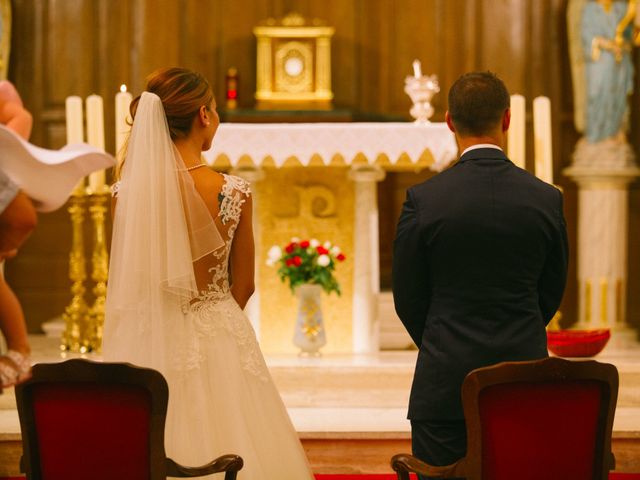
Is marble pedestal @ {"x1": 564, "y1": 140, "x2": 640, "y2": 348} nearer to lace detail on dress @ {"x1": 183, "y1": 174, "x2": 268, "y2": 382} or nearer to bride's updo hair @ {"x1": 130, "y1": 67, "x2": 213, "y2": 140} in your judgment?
lace detail on dress @ {"x1": 183, "y1": 174, "x2": 268, "y2": 382}

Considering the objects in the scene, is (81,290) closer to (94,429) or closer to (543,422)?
(94,429)

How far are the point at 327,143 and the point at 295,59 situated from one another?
101 inches

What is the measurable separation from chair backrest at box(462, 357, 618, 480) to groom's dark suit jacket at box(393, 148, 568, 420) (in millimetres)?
145

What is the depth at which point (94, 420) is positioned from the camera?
269cm

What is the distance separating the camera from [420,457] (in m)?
2.95

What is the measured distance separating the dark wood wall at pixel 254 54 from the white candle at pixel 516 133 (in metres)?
2.47

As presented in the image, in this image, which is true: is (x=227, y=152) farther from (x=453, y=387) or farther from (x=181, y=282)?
(x=453, y=387)

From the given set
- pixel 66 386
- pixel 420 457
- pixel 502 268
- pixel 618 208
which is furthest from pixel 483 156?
pixel 618 208

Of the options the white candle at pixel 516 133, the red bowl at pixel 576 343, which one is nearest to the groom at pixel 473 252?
the red bowl at pixel 576 343

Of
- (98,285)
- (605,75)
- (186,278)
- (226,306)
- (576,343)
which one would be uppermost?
(605,75)

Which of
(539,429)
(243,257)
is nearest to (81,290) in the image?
Result: (243,257)

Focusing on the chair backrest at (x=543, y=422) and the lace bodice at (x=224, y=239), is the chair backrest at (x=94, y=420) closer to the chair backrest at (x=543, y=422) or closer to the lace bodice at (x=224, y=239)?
the lace bodice at (x=224, y=239)

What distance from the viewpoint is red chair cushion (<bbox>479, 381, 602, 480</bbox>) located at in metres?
2.71

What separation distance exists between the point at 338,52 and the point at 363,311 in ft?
10.6
